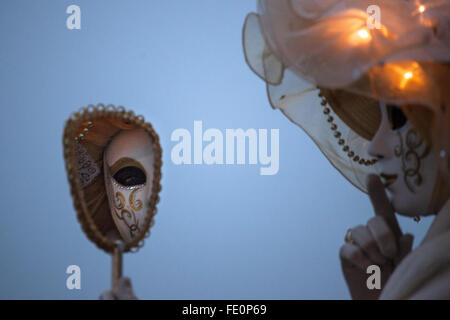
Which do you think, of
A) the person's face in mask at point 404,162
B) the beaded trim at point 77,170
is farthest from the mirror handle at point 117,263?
the person's face in mask at point 404,162

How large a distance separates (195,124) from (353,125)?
0.42 m

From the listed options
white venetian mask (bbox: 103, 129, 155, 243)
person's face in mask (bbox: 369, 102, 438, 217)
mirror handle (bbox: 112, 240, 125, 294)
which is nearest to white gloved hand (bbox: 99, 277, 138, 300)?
mirror handle (bbox: 112, 240, 125, 294)

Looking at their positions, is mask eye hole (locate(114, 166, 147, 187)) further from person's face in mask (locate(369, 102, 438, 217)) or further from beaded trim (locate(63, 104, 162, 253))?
person's face in mask (locate(369, 102, 438, 217))

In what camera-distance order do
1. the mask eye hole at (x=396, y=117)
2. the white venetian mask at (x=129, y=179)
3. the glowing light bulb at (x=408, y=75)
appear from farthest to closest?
the white venetian mask at (x=129, y=179), the mask eye hole at (x=396, y=117), the glowing light bulb at (x=408, y=75)

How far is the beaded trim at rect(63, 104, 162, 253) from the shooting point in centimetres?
72

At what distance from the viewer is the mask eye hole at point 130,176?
2.96ft

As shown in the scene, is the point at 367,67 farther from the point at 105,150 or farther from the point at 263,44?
the point at 105,150

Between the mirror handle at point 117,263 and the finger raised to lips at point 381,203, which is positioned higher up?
the finger raised to lips at point 381,203

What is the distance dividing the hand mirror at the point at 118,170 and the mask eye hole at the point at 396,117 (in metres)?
0.43

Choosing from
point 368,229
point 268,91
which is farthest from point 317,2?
point 368,229

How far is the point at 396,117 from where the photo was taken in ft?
2.47

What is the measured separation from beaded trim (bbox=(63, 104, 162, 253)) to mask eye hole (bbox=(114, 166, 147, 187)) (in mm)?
67

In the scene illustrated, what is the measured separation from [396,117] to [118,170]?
0.56 meters

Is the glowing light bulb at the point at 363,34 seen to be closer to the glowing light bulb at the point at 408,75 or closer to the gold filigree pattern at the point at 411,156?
the glowing light bulb at the point at 408,75
